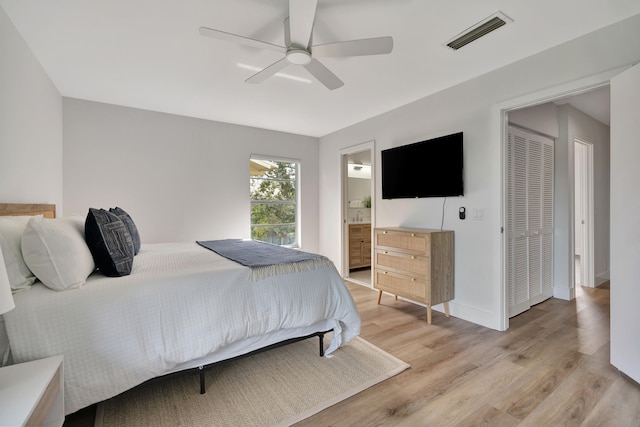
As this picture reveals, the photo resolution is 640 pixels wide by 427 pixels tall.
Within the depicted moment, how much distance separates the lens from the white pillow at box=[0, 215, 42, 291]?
1419 millimetres

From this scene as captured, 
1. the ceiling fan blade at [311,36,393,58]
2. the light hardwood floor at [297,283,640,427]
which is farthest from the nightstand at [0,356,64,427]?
the ceiling fan blade at [311,36,393,58]

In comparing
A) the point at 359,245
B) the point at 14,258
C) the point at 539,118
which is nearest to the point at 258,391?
the point at 14,258

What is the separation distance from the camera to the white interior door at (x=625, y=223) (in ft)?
6.02

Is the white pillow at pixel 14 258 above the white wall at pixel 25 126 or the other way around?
the other way around

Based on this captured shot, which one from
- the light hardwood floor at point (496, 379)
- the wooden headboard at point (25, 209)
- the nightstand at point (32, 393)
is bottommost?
the light hardwood floor at point (496, 379)

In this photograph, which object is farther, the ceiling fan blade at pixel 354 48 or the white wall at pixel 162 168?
the white wall at pixel 162 168

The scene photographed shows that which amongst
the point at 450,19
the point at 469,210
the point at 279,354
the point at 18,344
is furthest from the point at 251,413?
the point at 450,19

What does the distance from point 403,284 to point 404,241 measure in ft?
1.58

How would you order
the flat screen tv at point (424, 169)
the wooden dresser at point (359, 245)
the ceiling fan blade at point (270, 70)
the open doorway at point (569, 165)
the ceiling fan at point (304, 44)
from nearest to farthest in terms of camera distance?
the ceiling fan at point (304, 44), the ceiling fan blade at point (270, 70), the flat screen tv at point (424, 169), the open doorway at point (569, 165), the wooden dresser at point (359, 245)

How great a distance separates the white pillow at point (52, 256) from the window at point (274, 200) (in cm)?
309

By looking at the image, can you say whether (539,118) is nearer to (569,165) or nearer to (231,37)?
(569,165)

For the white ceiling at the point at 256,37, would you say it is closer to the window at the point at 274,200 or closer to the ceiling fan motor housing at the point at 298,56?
the ceiling fan motor housing at the point at 298,56

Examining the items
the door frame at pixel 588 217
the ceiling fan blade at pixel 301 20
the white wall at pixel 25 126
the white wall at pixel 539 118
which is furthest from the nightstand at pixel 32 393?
the door frame at pixel 588 217

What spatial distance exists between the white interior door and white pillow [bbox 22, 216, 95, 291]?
3334mm
